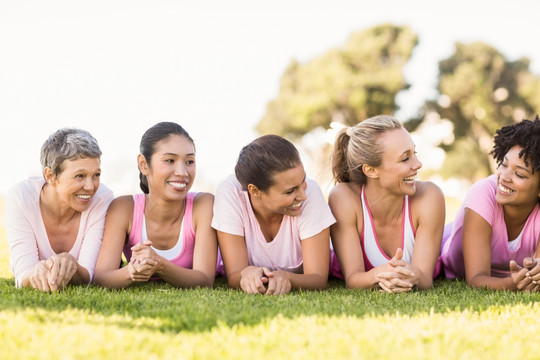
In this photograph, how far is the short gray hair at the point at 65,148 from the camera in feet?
16.3

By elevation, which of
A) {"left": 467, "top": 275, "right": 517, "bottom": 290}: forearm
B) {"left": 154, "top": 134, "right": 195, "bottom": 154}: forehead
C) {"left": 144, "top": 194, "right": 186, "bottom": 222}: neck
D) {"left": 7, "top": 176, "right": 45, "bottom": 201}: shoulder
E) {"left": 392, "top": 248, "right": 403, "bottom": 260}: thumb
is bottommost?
{"left": 467, "top": 275, "right": 517, "bottom": 290}: forearm

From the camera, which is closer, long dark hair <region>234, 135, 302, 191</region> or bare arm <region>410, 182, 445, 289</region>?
long dark hair <region>234, 135, 302, 191</region>

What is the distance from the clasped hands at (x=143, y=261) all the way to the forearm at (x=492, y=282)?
9.62ft

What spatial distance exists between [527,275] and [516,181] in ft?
2.87

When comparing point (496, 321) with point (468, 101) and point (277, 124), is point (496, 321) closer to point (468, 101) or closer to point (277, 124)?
point (468, 101)

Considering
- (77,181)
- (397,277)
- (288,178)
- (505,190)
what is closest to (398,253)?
(397,277)

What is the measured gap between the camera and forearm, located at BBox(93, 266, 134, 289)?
475 centimetres

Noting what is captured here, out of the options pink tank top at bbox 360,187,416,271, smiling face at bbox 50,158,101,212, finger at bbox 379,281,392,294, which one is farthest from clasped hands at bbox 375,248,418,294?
smiling face at bbox 50,158,101,212

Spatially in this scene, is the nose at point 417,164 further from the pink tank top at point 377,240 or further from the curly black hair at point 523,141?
the curly black hair at point 523,141

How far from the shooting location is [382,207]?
5.41 metres

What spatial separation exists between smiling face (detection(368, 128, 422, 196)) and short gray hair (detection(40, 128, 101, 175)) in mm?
2776

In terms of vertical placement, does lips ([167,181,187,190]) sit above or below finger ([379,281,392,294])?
above

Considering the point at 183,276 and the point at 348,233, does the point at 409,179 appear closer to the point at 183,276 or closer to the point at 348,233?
the point at 348,233

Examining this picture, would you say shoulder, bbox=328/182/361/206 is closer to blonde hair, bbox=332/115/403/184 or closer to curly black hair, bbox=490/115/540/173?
blonde hair, bbox=332/115/403/184
